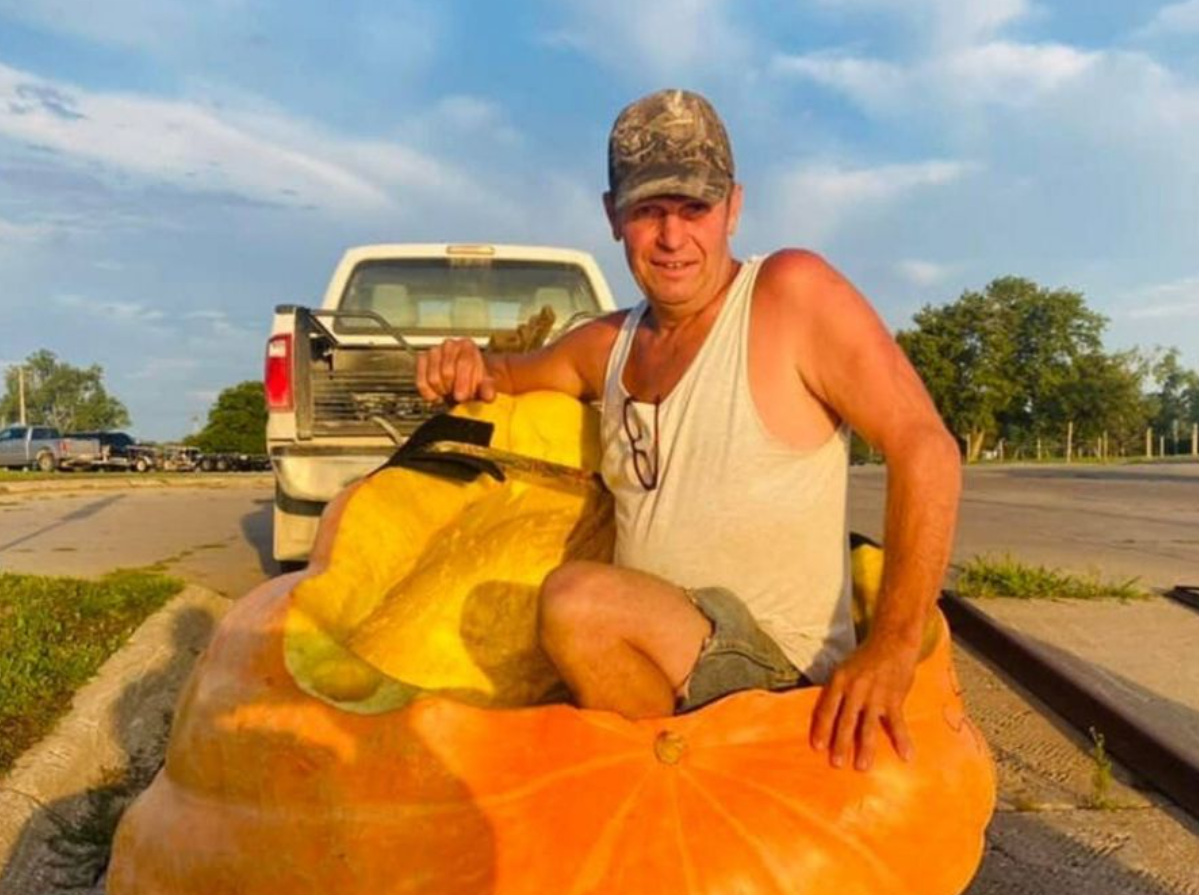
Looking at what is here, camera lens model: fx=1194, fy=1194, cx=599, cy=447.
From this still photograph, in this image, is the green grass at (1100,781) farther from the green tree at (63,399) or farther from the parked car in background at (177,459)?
the green tree at (63,399)

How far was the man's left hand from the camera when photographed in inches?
85.6

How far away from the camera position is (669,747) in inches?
86.0

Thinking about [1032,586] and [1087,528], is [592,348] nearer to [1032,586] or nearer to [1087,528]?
[1032,586]

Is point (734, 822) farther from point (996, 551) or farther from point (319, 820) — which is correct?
point (996, 551)

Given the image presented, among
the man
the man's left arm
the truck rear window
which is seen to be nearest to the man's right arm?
the man

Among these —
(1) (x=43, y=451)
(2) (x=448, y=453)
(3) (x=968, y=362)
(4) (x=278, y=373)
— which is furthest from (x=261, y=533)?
(3) (x=968, y=362)

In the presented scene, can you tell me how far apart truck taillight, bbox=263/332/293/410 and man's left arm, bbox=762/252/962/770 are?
4.24m

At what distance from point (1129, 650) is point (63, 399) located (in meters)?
116

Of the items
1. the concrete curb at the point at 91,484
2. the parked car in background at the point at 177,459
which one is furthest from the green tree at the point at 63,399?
the concrete curb at the point at 91,484

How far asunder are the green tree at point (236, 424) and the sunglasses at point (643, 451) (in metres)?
60.8

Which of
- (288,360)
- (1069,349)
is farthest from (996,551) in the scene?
(1069,349)

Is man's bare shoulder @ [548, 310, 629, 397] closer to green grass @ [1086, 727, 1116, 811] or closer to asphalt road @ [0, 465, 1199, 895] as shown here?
asphalt road @ [0, 465, 1199, 895]

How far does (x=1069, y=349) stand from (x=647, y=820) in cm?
7970

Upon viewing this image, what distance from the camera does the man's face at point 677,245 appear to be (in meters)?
2.54
